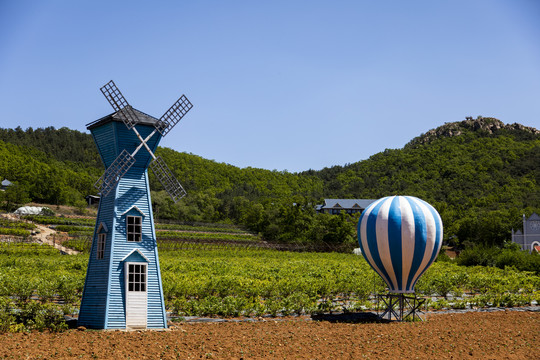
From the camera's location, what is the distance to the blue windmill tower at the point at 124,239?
1555cm

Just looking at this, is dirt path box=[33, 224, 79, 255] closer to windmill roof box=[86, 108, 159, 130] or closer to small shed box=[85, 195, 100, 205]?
windmill roof box=[86, 108, 159, 130]

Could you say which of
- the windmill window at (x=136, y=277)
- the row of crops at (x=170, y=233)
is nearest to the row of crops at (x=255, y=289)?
the windmill window at (x=136, y=277)

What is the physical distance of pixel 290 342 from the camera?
1430 centimetres

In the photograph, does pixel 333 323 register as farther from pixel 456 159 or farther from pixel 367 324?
pixel 456 159

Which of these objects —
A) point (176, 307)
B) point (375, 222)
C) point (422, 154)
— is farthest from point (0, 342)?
point (422, 154)

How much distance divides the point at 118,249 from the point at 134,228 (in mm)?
761

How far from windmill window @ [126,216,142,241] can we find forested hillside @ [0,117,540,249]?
4858 cm

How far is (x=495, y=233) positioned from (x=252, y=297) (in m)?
48.2

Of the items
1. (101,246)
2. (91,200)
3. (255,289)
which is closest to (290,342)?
(101,246)

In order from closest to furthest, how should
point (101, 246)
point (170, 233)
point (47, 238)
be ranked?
point (101, 246)
point (47, 238)
point (170, 233)

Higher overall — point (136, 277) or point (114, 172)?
point (114, 172)

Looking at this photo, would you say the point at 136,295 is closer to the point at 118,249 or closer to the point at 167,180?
the point at 118,249

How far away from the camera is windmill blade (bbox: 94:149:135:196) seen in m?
16.0

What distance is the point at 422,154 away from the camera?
386ft
